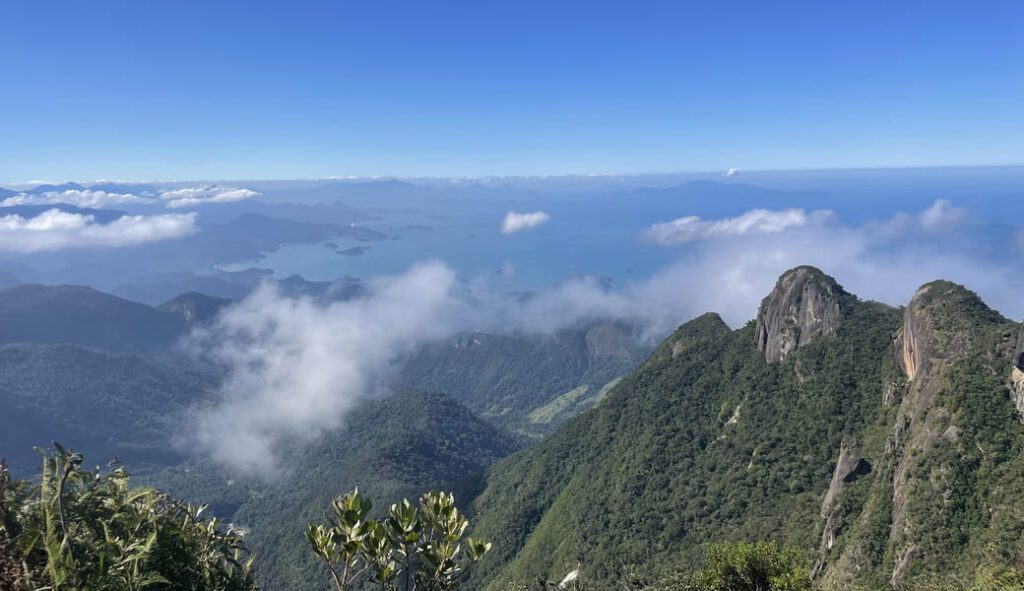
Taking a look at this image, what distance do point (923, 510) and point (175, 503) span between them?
1675 inches

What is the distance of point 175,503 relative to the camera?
492 inches

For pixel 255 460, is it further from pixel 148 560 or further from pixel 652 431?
pixel 148 560

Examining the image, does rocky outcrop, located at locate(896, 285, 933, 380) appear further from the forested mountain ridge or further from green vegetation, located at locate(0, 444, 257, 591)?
green vegetation, located at locate(0, 444, 257, 591)

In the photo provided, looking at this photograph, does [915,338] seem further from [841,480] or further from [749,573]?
[749,573]

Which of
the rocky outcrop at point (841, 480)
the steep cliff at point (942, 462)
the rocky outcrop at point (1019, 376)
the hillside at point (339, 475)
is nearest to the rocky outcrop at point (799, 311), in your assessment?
the steep cliff at point (942, 462)

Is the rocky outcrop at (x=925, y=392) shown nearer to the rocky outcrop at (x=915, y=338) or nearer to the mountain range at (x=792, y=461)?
the rocky outcrop at (x=915, y=338)

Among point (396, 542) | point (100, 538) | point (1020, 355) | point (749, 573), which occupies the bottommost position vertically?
point (749, 573)

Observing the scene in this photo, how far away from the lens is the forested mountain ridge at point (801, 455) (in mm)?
35500

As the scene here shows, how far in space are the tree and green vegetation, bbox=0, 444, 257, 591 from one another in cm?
367

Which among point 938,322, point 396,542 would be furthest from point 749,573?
point 938,322

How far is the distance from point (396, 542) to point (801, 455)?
6225 centimetres

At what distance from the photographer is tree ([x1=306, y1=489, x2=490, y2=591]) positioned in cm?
644

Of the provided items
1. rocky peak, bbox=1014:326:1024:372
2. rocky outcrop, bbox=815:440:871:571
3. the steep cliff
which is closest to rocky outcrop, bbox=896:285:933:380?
the steep cliff

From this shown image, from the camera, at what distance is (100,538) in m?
9.97
